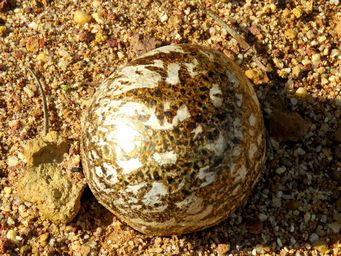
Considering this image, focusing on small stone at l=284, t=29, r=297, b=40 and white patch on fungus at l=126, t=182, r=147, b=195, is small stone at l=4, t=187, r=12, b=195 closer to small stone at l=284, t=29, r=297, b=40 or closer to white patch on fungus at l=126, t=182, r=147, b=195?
white patch on fungus at l=126, t=182, r=147, b=195

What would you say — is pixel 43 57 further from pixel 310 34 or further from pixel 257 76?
pixel 310 34

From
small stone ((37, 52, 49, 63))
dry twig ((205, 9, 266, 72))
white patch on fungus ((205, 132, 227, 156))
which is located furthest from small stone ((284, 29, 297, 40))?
small stone ((37, 52, 49, 63))

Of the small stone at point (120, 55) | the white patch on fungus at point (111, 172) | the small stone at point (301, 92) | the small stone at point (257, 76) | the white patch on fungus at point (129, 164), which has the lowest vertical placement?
the small stone at point (301, 92)

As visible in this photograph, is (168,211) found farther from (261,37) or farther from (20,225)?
(261,37)

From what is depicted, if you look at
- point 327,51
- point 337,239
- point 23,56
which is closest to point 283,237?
point 337,239

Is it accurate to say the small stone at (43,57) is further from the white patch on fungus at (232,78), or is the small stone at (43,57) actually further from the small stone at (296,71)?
the small stone at (296,71)

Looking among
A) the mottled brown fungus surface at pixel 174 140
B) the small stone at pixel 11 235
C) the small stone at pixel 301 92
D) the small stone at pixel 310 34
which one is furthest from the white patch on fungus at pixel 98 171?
the small stone at pixel 310 34

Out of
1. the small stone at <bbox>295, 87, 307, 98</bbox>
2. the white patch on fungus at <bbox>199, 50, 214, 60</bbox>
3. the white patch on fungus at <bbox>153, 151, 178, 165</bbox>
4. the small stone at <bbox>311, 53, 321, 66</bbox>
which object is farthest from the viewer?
the small stone at <bbox>311, 53, 321, 66</bbox>
